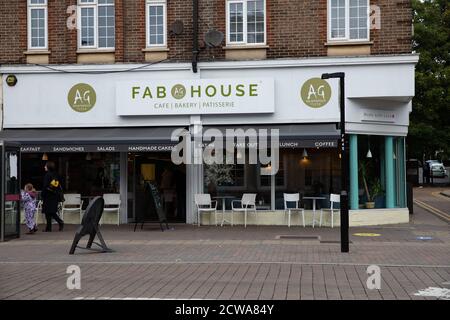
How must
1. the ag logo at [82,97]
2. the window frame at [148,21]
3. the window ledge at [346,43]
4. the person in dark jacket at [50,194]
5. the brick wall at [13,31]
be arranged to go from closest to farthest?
the person in dark jacket at [50,194] < the window ledge at [346,43] < the window frame at [148,21] < the ag logo at [82,97] < the brick wall at [13,31]

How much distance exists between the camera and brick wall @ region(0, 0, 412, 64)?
17.8 metres

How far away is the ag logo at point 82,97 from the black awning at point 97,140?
696 mm

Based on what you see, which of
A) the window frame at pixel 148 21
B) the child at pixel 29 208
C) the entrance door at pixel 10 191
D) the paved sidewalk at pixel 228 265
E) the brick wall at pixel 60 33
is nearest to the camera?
the paved sidewalk at pixel 228 265

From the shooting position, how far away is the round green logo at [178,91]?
18422 millimetres

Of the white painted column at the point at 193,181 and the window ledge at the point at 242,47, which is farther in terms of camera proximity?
the white painted column at the point at 193,181

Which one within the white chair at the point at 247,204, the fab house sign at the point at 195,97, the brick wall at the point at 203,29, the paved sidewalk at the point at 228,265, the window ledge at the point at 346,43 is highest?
the brick wall at the point at 203,29

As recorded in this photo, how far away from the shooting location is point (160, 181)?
63.4 ft

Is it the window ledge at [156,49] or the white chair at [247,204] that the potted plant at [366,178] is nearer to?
the white chair at [247,204]

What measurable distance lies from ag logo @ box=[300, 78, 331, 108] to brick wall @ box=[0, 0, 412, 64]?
0.83 metres

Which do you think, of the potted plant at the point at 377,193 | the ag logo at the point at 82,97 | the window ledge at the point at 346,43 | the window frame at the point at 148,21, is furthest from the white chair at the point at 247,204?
the ag logo at the point at 82,97

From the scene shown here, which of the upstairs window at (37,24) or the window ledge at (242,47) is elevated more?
the upstairs window at (37,24)

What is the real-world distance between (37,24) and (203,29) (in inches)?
208

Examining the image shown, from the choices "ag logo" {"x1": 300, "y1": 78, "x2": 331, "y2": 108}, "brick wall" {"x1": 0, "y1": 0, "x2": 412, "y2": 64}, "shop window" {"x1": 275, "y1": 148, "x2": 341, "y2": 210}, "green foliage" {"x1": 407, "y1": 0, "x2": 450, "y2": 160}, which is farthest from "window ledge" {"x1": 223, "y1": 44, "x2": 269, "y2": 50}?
"green foliage" {"x1": 407, "y1": 0, "x2": 450, "y2": 160}
